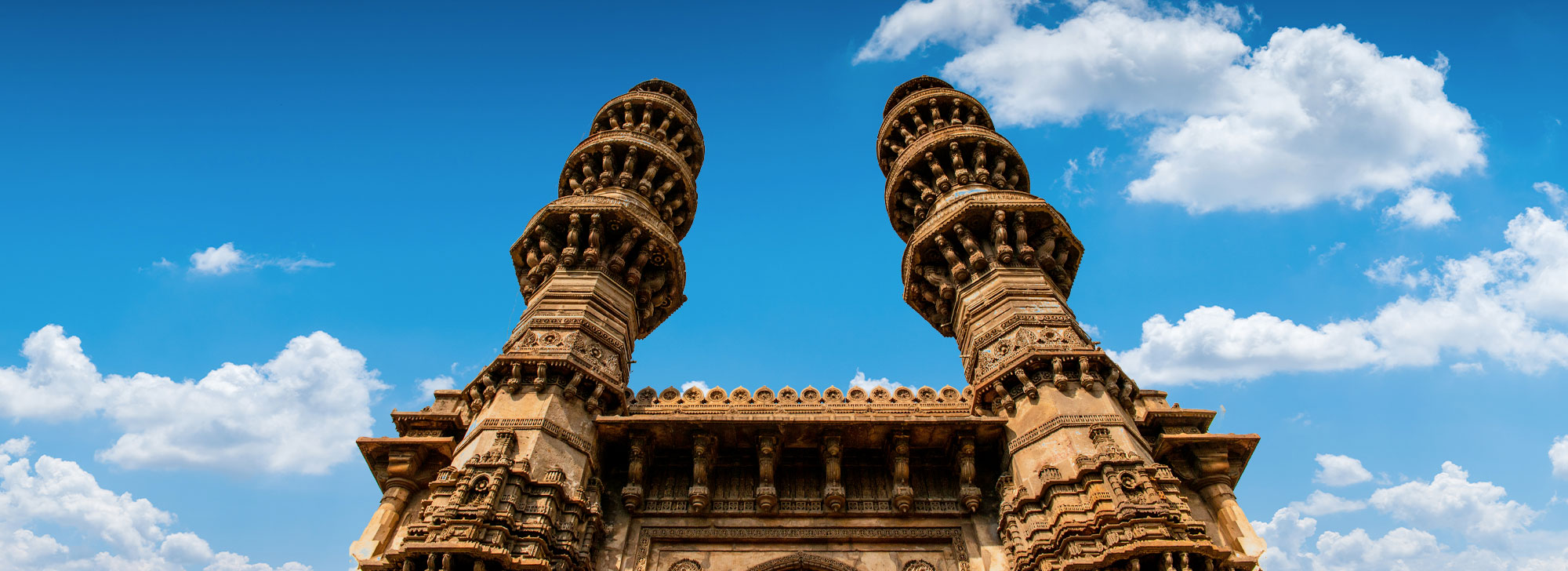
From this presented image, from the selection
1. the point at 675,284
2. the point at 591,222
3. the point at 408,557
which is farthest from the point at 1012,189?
the point at 408,557

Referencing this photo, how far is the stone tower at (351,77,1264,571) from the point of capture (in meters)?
7.98

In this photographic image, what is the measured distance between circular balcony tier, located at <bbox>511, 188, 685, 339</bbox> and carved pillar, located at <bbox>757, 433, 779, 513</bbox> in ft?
13.6

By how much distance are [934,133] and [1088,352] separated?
682 centimetres

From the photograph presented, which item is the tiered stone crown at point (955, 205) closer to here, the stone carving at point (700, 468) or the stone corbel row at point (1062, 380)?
the stone corbel row at point (1062, 380)

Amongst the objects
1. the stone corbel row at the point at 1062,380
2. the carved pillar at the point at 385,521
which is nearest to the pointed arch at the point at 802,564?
the stone corbel row at the point at 1062,380

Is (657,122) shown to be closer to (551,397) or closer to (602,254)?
(602,254)

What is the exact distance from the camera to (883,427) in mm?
9609

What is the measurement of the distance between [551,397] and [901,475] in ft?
14.3

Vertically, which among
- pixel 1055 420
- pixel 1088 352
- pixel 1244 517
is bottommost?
pixel 1244 517

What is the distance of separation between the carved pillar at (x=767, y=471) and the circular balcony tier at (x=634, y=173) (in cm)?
573

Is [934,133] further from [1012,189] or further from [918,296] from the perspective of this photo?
[918,296]

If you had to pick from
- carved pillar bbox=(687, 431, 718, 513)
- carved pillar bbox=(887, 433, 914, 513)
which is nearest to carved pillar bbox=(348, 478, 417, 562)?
carved pillar bbox=(687, 431, 718, 513)

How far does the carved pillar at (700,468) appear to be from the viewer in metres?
9.32

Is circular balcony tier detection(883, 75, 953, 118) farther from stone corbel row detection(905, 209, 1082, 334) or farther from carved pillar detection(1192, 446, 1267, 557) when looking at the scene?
carved pillar detection(1192, 446, 1267, 557)
